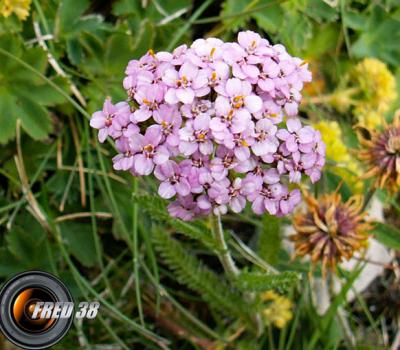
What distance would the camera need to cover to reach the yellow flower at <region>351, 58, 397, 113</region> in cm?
292

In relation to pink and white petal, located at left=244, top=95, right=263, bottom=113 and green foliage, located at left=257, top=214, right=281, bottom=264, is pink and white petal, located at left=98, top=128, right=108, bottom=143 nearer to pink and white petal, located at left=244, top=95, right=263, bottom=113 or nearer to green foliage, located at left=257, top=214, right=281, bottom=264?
pink and white petal, located at left=244, top=95, right=263, bottom=113

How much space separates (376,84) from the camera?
2926mm

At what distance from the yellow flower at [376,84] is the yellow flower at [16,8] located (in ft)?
4.76

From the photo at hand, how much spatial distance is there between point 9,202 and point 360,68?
5.26 feet

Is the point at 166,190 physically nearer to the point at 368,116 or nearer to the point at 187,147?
the point at 187,147

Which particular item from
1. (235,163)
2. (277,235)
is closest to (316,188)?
(277,235)

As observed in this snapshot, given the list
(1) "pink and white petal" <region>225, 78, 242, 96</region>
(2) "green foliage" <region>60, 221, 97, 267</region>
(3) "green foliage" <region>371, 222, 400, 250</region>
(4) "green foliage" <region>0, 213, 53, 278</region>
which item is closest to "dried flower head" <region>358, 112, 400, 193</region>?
(3) "green foliage" <region>371, 222, 400, 250</region>

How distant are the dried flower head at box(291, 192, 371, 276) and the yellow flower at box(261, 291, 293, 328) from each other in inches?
12.7

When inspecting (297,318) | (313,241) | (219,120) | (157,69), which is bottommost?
(297,318)

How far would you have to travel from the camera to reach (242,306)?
2357 mm

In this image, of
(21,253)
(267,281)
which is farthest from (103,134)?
(21,253)

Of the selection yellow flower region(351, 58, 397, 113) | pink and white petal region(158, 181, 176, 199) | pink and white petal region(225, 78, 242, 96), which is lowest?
pink and white petal region(158, 181, 176, 199)

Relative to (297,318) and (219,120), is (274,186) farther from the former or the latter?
(297,318)

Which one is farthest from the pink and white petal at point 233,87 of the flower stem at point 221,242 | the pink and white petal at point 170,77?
the flower stem at point 221,242
